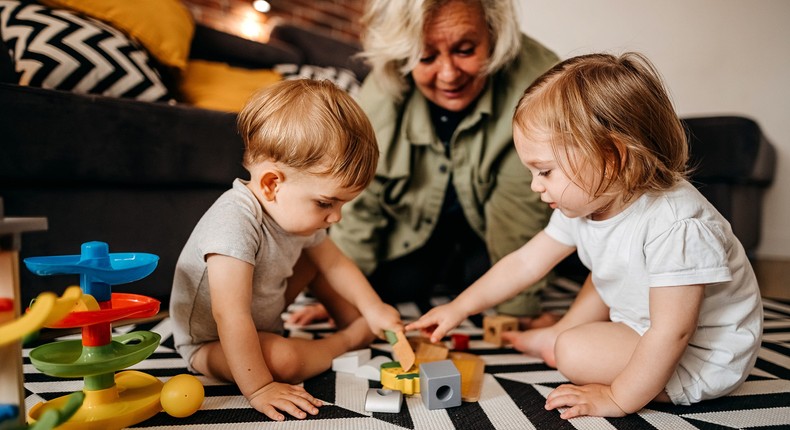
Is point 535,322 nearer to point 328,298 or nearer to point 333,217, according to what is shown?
point 328,298

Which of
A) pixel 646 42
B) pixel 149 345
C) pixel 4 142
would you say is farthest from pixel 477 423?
pixel 646 42

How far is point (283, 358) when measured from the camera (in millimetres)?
749

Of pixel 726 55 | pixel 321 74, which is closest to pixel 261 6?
pixel 321 74

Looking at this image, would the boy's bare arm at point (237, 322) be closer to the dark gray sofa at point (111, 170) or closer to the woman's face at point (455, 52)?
the dark gray sofa at point (111, 170)

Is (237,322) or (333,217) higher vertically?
(333,217)

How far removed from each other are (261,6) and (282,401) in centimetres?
261

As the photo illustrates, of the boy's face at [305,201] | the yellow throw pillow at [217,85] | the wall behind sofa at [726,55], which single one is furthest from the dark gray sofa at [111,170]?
the wall behind sofa at [726,55]

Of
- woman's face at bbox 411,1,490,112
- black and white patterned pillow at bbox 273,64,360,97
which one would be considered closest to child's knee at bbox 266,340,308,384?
woman's face at bbox 411,1,490,112

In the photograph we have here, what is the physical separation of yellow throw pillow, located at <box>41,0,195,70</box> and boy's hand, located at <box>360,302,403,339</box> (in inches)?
38.7

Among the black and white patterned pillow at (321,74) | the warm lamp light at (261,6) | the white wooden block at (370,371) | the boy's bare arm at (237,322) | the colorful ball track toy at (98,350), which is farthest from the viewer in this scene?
the warm lamp light at (261,6)

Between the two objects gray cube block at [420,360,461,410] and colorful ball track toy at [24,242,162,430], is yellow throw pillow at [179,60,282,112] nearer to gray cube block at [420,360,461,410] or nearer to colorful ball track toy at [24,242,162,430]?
colorful ball track toy at [24,242,162,430]

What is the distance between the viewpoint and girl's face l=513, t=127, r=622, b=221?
683mm

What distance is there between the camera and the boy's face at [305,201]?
73cm

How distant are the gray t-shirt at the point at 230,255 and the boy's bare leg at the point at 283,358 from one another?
0.03 m
